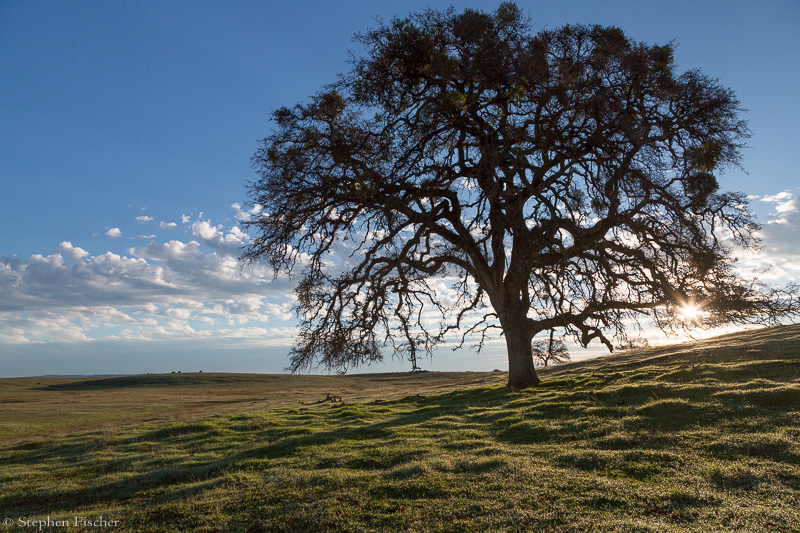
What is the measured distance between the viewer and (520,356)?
20.0 metres

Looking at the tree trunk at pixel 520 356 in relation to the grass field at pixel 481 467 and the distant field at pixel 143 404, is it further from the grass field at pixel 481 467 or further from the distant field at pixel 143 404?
the distant field at pixel 143 404

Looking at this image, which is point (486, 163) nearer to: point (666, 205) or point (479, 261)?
point (479, 261)

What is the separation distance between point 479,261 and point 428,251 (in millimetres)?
2263

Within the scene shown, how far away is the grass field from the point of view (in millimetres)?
6938

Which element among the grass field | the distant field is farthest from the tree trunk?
the distant field

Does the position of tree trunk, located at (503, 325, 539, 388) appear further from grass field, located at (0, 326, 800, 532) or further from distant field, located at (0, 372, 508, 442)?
distant field, located at (0, 372, 508, 442)

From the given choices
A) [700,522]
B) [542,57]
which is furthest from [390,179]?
[700,522]

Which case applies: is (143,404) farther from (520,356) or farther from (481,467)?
(481,467)

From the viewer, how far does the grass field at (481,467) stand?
6938mm

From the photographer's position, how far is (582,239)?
16.0 m

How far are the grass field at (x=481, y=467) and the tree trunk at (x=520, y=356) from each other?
203 cm

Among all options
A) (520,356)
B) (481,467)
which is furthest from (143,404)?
(481,467)

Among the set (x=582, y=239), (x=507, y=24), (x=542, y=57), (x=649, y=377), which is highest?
(x=507, y=24)

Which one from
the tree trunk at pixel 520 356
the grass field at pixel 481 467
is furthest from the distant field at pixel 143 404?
the tree trunk at pixel 520 356
